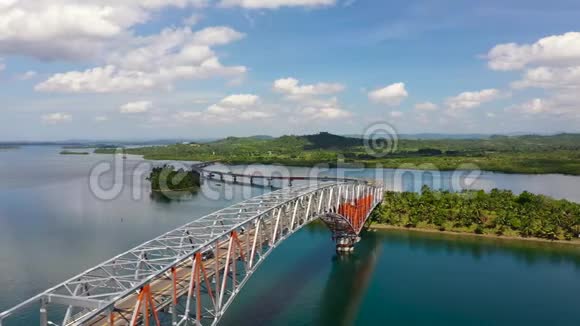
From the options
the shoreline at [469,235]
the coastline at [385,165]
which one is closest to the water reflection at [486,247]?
the shoreline at [469,235]

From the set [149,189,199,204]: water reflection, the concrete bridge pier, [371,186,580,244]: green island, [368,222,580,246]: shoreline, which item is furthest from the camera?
[149,189,199,204]: water reflection

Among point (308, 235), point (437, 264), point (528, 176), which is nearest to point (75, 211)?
point (308, 235)

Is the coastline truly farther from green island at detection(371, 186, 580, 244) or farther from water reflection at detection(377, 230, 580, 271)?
water reflection at detection(377, 230, 580, 271)

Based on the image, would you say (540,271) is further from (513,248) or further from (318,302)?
(318,302)

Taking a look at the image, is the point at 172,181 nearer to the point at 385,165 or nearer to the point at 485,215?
the point at 485,215

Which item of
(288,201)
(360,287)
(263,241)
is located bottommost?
(360,287)

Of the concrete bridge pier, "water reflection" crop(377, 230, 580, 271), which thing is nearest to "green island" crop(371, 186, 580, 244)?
Result: "water reflection" crop(377, 230, 580, 271)
